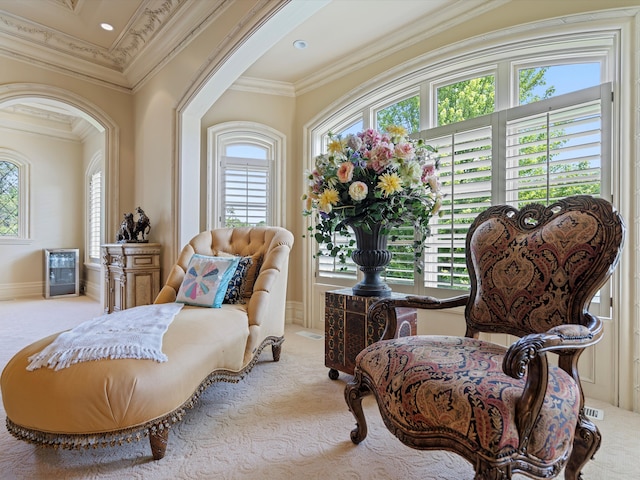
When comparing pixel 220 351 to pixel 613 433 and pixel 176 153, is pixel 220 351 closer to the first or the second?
pixel 613 433

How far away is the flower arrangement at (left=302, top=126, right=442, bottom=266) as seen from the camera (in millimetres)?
1971

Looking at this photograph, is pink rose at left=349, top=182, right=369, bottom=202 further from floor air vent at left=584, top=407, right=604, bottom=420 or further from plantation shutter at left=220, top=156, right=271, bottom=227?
plantation shutter at left=220, top=156, right=271, bottom=227

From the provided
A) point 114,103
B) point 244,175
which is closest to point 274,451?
point 244,175

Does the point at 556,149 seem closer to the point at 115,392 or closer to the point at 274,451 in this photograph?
the point at 274,451

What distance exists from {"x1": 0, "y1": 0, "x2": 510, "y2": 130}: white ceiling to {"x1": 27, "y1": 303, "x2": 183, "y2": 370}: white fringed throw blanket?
2.52m

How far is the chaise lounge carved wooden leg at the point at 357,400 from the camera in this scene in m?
1.48

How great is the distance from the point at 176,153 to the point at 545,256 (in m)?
3.45

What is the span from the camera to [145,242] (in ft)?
12.6

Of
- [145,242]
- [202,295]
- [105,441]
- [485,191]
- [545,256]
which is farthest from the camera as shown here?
[145,242]

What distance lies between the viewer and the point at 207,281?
2379mm

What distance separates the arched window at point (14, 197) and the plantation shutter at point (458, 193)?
22.2ft

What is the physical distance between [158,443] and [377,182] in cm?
172

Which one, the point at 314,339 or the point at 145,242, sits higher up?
the point at 145,242

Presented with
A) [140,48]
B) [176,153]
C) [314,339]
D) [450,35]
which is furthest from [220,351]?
[140,48]
